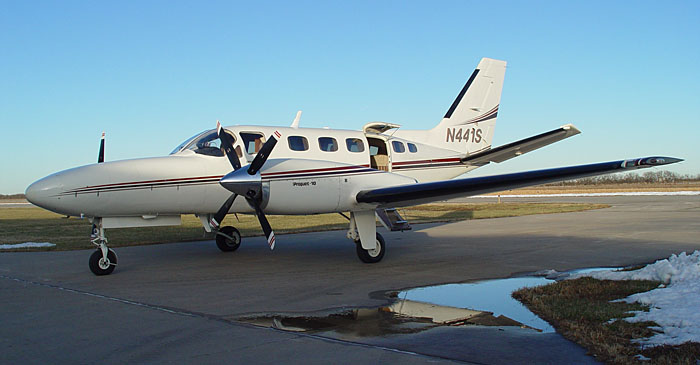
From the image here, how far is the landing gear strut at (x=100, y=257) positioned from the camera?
10.0 metres

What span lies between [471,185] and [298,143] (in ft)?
13.0

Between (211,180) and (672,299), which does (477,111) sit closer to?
(211,180)

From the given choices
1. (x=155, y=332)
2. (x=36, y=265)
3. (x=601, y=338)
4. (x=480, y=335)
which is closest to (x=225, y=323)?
(x=155, y=332)

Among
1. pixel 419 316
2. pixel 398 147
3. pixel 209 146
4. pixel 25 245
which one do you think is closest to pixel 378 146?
pixel 398 147

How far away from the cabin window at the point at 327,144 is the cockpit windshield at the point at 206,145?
203cm

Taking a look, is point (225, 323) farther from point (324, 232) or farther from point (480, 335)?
point (324, 232)

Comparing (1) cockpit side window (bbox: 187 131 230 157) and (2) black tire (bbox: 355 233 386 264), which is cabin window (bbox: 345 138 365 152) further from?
(1) cockpit side window (bbox: 187 131 230 157)

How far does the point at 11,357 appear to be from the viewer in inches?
198

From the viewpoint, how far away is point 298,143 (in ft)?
39.0

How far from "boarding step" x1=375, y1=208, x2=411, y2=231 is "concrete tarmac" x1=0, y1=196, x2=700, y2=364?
2.46 feet

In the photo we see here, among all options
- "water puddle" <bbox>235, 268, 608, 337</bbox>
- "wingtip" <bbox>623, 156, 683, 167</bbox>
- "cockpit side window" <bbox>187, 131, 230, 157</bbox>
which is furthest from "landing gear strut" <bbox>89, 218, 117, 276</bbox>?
"wingtip" <bbox>623, 156, 683, 167</bbox>

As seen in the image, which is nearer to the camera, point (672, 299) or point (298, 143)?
point (672, 299)

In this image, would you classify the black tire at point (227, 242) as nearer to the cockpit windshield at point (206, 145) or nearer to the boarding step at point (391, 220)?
the cockpit windshield at point (206, 145)

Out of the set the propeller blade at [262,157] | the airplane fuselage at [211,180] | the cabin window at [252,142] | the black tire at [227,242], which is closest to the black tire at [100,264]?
the airplane fuselage at [211,180]
